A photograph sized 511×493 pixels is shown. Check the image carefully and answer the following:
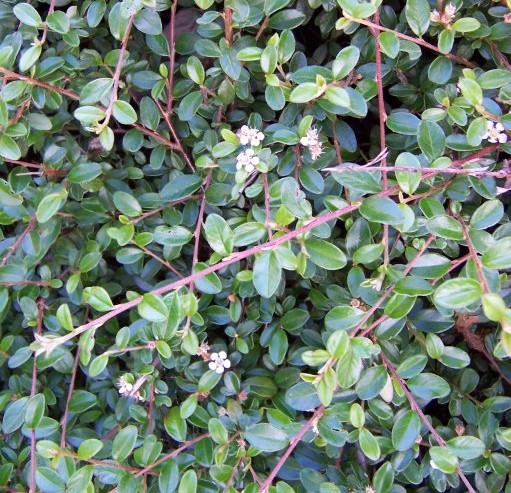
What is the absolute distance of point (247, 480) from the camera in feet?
3.88

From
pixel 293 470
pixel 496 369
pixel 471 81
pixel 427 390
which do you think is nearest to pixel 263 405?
pixel 293 470

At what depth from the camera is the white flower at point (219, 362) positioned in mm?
1179

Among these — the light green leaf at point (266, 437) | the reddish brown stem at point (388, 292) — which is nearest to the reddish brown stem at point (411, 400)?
the reddish brown stem at point (388, 292)

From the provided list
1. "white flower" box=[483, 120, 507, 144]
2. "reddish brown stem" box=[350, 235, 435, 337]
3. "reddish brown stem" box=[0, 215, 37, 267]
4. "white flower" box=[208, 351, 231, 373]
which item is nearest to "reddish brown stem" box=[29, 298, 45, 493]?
"reddish brown stem" box=[0, 215, 37, 267]

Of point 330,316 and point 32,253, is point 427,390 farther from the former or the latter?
point 32,253

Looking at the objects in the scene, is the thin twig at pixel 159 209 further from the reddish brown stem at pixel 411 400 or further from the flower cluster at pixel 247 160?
the reddish brown stem at pixel 411 400

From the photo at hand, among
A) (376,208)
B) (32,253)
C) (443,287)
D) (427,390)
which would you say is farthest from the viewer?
(32,253)

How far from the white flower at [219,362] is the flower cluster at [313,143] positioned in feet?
1.48

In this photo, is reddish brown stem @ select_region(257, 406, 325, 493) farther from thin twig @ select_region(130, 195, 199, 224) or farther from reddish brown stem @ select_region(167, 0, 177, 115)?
reddish brown stem @ select_region(167, 0, 177, 115)

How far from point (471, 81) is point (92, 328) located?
0.81 meters

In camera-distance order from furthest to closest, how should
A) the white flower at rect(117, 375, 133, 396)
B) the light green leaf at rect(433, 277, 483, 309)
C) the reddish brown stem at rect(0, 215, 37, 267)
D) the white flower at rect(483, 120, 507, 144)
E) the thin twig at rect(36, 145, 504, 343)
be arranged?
the reddish brown stem at rect(0, 215, 37, 267), the white flower at rect(117, 375, 133, 396), the white flower at rect(483, 120, 507, 144), the thin twig at rect(36, 145, 504, 343), the light green leaf at rect(433, 277, 483, 309)

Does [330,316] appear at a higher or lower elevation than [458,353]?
higher

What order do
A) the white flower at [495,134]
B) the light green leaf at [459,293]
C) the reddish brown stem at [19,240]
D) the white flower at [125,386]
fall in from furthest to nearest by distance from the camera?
1. the reddish brown stem at [19,240]
2. the white flower at [125,386]
3. the white flower at [495,134]
4. the light green leaf at [459,293]

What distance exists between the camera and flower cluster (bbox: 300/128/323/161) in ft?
3.55
